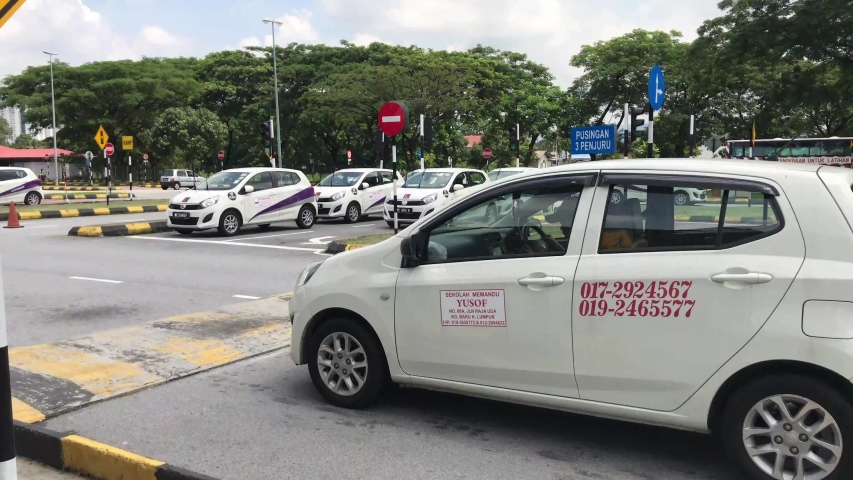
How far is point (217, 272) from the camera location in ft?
37.1

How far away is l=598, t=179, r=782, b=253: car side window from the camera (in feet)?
12.0

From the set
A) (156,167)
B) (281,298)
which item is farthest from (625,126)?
(156,167)

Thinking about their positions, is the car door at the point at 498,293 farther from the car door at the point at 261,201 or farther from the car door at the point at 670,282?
the car door at the point at 261,201

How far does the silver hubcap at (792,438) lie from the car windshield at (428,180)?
1524 centimetres

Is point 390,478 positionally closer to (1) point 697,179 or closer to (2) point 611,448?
(2) point 611,448

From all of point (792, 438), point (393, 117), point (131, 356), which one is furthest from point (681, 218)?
point (393, 117)

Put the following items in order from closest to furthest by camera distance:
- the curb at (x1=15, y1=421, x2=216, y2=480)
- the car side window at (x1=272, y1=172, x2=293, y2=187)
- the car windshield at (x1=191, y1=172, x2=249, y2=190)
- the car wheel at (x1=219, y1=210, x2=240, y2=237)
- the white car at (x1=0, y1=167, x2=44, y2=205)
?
the curb at (x1=15, y1=421, x2=216, y2=480) → the car wheel at (x1=219, y1=210, x2=240, y2=237) → the car windshield at (x1=191, y1=172, x2=249, y2=190) → the car side window at (x1=272, y1=172, x2=293, y2=187) → the white car at (x1=0, y1=167, x2=44, y2=205)

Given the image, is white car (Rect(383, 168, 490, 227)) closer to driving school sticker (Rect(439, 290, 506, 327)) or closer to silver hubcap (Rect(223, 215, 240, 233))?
silver hubcap (Rect(223, 215, 240, 233))

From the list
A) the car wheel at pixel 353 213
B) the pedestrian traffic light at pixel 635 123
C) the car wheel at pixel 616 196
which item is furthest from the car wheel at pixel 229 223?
the car wheel at pixel 616 196

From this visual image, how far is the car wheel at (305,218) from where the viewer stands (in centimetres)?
1883

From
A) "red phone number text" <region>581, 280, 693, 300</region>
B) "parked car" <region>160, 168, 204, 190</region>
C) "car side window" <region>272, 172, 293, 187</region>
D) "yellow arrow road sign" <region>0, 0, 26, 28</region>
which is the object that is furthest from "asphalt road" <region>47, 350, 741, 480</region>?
"parked car" <region>160, 168, 204, 190</region>

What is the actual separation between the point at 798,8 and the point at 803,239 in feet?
63.1

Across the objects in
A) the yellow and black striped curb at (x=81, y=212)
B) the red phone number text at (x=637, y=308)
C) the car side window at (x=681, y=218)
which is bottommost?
the yellow and black striped curb at (x=81, y=212)

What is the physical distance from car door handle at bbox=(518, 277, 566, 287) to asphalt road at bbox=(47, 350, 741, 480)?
0.99 metres
